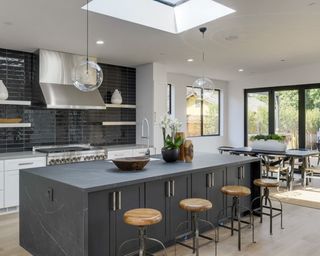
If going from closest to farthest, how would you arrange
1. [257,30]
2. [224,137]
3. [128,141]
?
[257,30] → [128,141] → [224,137]

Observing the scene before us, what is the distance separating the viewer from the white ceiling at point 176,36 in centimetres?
362

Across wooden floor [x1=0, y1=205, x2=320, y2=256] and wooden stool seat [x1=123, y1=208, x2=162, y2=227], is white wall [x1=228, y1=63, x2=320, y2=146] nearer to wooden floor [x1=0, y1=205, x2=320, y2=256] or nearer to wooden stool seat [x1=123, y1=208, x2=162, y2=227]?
wooden floor [x1=0, y1=205, x2=320, y2=256]

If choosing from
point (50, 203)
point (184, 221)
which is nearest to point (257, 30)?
point (184, 221)

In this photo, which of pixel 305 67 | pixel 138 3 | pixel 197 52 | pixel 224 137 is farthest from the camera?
pixel 224 137

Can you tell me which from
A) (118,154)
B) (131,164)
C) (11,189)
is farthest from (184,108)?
(131,164)

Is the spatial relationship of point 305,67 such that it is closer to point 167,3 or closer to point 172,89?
point 172,89

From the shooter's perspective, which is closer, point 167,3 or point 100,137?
point 167,3

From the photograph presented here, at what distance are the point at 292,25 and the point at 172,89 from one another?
414cm

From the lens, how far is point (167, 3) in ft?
14.9

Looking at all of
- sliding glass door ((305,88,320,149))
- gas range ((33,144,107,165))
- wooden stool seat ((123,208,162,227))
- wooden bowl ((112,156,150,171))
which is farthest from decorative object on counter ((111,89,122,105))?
sliding glass door ((305,88,320,149))

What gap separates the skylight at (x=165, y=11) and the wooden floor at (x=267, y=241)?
9.20 ft

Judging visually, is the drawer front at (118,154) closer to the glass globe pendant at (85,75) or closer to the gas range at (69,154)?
the gas range at (69,154)

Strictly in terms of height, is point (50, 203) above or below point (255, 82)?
below

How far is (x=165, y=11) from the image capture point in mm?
4445
